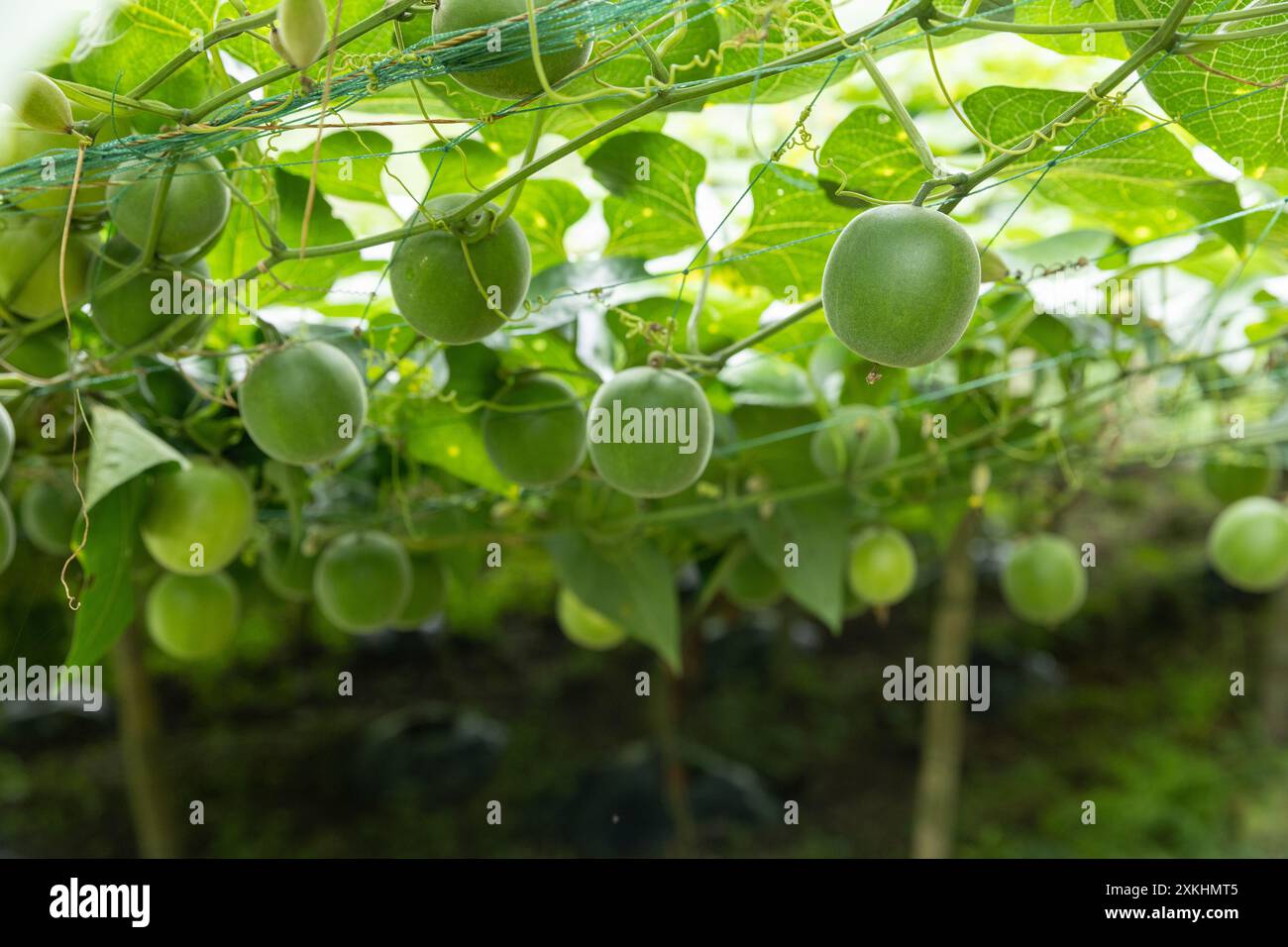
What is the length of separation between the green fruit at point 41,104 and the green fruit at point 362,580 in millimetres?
817

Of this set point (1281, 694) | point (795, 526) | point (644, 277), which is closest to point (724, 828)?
point (1281, 694)

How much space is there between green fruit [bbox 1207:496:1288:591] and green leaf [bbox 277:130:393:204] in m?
1.62

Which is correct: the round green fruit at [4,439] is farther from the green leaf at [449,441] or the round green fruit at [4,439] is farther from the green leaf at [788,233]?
the green leaf at [788,233]

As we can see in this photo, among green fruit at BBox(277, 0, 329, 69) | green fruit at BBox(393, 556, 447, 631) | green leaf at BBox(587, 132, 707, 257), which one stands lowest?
green fruit at BBox(393, 556, 447, 631)

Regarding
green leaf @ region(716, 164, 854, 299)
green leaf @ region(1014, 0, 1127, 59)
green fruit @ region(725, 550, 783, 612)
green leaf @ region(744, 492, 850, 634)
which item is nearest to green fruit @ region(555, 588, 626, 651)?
green fruit @ region(725, 550, 783, 612)

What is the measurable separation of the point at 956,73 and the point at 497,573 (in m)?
2.73

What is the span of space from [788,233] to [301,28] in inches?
23.5

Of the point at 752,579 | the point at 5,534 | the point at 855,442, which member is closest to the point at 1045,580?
the point at 752,579

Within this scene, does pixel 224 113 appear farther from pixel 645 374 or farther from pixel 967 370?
pixel 967 370

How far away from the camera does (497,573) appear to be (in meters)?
4.54

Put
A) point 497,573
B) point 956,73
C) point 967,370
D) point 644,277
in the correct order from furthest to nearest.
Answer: point 497,573 < point 956,73 < point 967,370 < point 644,277

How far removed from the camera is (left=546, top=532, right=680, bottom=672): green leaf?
5.52 feet

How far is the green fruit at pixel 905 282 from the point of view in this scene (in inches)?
28.3

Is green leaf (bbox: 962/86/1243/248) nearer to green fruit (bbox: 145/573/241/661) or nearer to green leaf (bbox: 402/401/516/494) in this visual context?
green leaf (bbox: 402/401/516/494)
